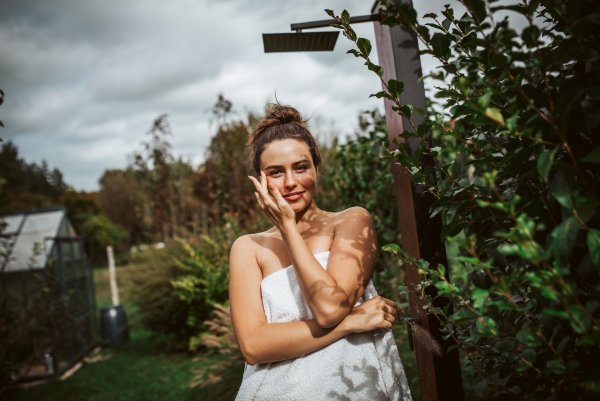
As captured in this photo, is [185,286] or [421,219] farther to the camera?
[185,286]

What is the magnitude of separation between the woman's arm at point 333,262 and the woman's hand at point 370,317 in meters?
0.06

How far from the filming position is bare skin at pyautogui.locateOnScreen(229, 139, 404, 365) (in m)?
1.42

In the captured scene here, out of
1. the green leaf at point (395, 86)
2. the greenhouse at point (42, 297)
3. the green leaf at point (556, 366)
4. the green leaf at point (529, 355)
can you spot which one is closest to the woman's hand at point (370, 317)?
the green leaf at point (529, 355)

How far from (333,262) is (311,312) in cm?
26

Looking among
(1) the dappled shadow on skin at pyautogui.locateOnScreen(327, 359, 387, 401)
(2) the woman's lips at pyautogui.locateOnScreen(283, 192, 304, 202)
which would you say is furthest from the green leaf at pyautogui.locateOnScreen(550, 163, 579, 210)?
(2) the woman's lips at pyautogui.locateOnScreen(283, 192, 304, 202)

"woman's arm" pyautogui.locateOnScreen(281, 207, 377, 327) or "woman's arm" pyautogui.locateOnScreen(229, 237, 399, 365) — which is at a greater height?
"woman's arm" pyautogui.locateOnScreen(281, 207, 377, 327)

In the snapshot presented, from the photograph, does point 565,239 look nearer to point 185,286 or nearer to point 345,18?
point 345,18

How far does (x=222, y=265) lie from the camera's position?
607 cm

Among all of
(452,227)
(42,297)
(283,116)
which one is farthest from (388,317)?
(42,297)

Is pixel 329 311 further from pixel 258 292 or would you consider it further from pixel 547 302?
pixel 547 302

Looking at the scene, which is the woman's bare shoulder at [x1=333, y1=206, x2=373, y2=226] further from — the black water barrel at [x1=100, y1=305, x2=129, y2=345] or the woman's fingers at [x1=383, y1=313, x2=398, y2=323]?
the black water barrel at [x1=100, y1=305, x2=129, y2=345]

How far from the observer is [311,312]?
156cm

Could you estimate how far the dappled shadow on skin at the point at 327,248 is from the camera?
1498 millimetres

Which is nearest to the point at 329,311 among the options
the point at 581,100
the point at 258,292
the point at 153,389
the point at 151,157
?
the point at 258,292
